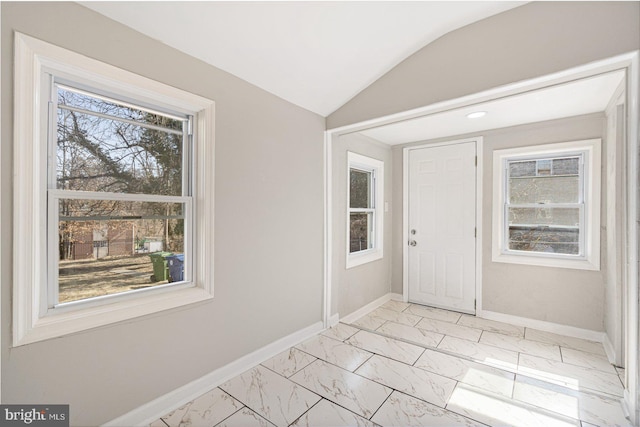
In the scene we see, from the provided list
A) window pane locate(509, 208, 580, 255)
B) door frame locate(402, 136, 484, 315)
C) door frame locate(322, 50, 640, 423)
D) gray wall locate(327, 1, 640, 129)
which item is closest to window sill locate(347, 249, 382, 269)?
door frame locate(402, 136, 484, 315)

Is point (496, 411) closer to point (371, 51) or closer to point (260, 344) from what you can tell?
point (260, 344)

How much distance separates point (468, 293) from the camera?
358cm

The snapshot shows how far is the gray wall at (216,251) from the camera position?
4.45ft

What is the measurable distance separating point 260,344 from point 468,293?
105 inches

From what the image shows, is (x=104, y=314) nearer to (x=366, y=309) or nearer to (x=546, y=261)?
(x=366, y=309)

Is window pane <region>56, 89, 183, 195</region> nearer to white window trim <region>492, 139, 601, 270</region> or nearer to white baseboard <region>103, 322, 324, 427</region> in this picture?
white baseboard <region>103, 322, 324, 427</region>

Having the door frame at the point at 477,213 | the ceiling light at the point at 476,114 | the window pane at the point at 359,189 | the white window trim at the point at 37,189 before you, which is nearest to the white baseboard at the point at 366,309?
the door frame at the point at 477,213

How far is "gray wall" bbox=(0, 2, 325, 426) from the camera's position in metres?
1.36

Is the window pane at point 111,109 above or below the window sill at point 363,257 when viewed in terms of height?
above

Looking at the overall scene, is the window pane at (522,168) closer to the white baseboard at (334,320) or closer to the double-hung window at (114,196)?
the white baseboard at (334,320)

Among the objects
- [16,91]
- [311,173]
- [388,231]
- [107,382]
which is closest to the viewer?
[16,91]

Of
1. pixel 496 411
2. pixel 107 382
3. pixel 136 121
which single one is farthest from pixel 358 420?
pixel 136 121

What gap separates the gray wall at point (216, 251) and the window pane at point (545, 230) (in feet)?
7.74

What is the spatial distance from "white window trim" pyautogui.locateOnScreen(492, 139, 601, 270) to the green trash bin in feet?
11.4
